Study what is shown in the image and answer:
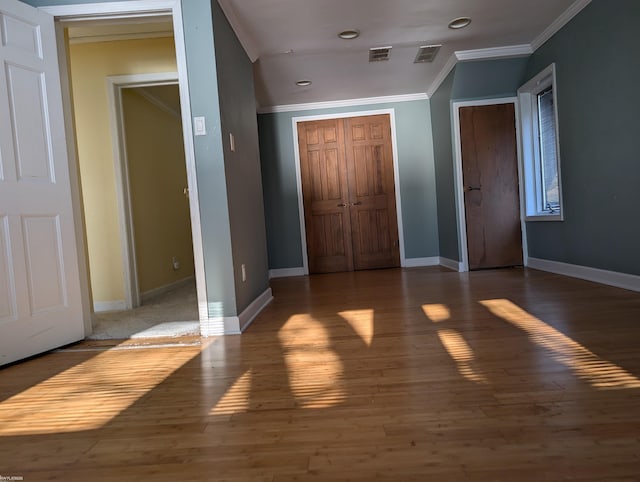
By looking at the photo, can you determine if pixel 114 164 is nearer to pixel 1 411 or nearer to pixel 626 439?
pixel 1 411

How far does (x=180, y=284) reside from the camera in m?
5.55

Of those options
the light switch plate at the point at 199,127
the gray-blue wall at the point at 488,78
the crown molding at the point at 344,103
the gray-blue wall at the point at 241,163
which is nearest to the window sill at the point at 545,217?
the gray-blue wall at the point at 488,78

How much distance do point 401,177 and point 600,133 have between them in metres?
2.81

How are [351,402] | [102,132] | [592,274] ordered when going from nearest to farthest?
1. [351,402]
2. [592,274]
3. [102,132]

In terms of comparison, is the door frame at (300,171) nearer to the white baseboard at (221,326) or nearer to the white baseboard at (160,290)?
the white baseboard at (160,290)

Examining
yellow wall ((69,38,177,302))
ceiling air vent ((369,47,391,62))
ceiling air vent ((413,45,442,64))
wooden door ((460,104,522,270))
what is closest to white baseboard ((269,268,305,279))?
wooden door ((460,104,522,270))

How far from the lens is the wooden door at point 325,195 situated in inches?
237

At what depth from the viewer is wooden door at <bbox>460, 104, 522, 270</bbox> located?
494cm

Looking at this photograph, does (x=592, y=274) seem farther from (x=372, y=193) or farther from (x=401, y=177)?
(x=372, y=193)

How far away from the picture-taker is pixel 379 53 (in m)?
4.33

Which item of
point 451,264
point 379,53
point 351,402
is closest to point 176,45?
point 379,53

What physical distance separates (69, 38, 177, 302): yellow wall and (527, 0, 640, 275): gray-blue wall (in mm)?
3446

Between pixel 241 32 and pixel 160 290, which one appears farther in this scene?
pixel 160 290

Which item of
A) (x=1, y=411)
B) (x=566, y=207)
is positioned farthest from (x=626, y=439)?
(x=566, y=207)
